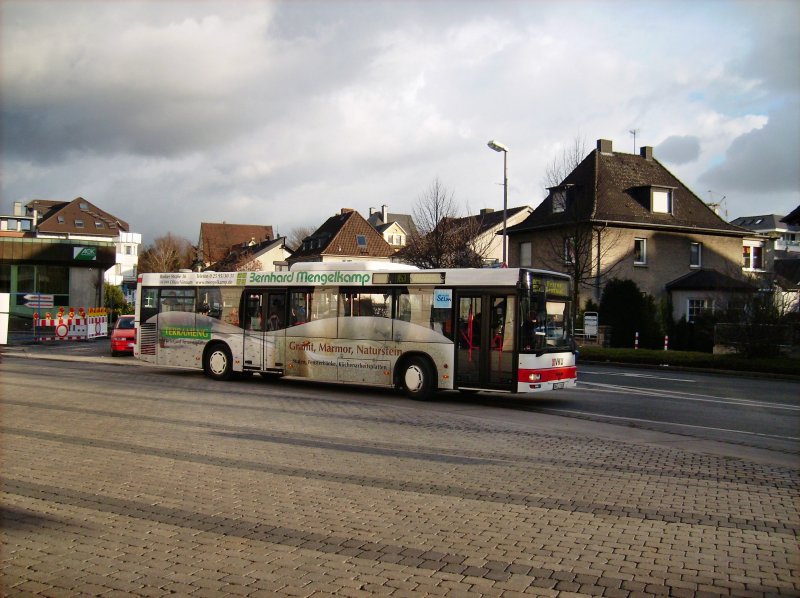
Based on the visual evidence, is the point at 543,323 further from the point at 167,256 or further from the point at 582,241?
the point at 167,256

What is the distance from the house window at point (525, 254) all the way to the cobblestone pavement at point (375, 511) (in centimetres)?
3433

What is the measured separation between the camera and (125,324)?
99.0 feet

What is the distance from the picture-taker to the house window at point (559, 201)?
4172 centimetres

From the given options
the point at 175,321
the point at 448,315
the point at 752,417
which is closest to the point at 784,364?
the point at 752,417

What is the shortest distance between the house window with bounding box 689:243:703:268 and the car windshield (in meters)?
32.7

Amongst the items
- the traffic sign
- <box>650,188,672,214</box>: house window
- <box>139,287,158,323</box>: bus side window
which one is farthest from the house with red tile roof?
<box>139,287,158,323</box>: bus side window

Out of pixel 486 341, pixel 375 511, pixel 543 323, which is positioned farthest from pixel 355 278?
pixel 375 511

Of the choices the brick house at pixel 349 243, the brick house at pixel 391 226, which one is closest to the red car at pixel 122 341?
the brick house at pixel 349 243

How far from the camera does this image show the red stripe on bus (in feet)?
47.5

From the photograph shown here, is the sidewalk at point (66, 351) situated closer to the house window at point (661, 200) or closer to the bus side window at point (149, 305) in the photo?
the bus side window at point (149, 305)

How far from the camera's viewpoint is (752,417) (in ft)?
48.1

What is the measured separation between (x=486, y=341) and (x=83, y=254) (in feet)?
143

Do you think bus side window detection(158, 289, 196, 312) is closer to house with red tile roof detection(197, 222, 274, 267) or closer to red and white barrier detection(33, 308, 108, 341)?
red and white barrier detection(33, 308, 108, 341)

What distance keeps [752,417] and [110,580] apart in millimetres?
13359
